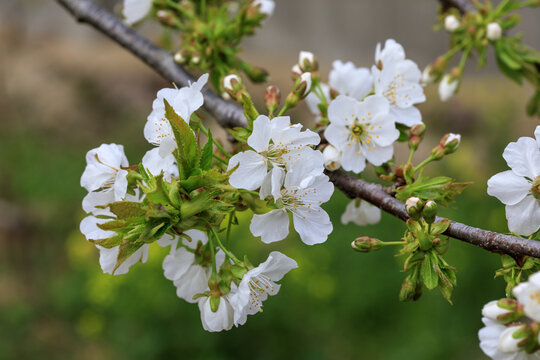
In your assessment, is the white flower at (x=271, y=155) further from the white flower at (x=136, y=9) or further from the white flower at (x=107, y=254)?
the white flower at (x=136, y=9)

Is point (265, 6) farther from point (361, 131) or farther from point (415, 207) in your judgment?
point (415, 207)

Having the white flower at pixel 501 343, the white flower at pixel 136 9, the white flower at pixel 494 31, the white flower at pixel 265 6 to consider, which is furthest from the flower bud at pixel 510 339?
the white flower at pixel 136 9

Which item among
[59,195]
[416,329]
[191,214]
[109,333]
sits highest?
[191,214]

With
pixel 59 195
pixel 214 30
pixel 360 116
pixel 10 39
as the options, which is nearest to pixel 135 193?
pixel 360 116

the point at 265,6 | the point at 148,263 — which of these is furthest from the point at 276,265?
the point at 148,263

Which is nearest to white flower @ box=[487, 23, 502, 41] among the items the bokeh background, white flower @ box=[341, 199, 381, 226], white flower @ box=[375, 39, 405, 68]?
white flower @ box=[375, 39, 405, 68]

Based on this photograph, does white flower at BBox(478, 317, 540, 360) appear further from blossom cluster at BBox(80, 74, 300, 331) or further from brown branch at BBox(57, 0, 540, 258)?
blossom cluster at BBox(80, 74, 300, 331)

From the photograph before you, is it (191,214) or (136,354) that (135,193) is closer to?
(191,214)
